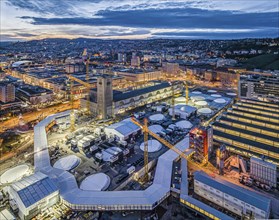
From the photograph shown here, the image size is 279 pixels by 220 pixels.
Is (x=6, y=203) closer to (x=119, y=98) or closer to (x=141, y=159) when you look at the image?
(x=141, y=159)

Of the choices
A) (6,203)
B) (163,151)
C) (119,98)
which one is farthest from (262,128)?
(6,203)

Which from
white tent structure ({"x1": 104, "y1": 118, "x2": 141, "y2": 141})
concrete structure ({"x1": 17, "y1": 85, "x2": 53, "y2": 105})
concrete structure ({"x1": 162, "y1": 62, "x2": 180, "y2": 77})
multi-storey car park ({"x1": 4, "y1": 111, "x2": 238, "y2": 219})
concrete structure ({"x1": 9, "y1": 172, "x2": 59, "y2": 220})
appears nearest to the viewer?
concrete structure ({"x1": 9, "y1": 172, "x2": 59, "y2": 220})

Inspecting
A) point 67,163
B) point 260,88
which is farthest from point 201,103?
point 67,163

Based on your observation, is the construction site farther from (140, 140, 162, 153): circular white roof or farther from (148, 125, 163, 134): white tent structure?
(148, 125, 163, 134): white tent structure

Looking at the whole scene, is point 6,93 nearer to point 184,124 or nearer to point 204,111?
point 184,124

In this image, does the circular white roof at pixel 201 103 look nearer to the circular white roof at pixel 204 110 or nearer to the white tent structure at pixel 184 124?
the circular white roof at pixel 204 110

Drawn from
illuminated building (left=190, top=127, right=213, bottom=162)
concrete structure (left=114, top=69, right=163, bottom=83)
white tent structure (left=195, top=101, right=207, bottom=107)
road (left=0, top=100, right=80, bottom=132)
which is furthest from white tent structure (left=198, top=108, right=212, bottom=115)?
concrete structure (left=114, top=69, right=163, bottom=83)
